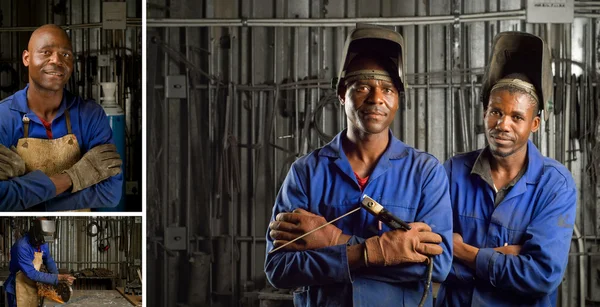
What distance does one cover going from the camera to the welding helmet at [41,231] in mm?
4543

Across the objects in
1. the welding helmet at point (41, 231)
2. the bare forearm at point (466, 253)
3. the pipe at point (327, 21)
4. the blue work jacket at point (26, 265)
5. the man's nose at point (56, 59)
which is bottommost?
the blue work jacket at point (26, 265)

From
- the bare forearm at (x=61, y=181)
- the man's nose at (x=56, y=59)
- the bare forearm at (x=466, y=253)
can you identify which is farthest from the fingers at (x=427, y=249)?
the man's nose at (x=56, y=59)

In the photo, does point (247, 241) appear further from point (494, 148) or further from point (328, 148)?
point (494, 148)

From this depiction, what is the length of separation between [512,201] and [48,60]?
2.61 m

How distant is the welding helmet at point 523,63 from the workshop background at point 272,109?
5 centimetres

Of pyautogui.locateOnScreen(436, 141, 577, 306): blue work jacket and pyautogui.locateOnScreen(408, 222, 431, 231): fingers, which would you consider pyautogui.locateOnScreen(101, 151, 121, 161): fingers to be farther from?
pyautogui.locateOnScreen(436, 141, 577, 306): blue work jacket

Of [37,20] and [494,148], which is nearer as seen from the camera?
[494,148]

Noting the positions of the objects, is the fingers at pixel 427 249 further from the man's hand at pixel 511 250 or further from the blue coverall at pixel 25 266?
the blue coverall at pixel 25 266

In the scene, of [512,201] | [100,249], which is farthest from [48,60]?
[512,201]

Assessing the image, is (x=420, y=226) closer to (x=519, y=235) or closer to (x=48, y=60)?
(x=519, y=235)

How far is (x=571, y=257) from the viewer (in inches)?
165

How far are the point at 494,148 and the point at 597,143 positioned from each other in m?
0.56

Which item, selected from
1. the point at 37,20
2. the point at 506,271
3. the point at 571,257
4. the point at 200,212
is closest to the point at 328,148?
the point at 200,212

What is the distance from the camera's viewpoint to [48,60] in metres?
4.44
